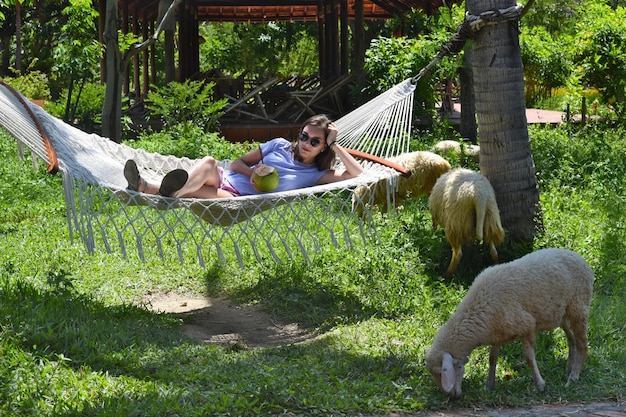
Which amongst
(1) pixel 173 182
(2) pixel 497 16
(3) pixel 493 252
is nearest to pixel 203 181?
(1) pixel 173 182

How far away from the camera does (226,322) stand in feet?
15.8

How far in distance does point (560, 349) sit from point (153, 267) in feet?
9.82

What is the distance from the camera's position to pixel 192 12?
46.4ft

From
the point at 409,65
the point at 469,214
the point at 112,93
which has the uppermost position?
the point at 409,65

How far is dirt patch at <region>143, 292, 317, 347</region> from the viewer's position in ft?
14.7

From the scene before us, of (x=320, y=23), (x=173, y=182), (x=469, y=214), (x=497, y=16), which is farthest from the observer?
(x=320, y=23)

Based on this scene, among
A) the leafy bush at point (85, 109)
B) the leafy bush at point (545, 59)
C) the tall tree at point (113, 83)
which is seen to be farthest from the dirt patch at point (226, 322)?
the leafy bush at point (85, 109)

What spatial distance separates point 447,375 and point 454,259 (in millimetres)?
1668

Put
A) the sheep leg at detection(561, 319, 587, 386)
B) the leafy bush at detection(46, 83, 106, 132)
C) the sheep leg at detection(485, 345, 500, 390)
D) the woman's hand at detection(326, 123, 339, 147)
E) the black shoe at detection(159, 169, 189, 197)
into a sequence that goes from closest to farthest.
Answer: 1. the sheep leg at detection(485, 345, 500, 390)
2. the sheep leg at detection(561, 319, 587, 386)
3. the black shoe at detection(159, 169, 189, 197)
4. the woman's hand at detection(326, 123, 339, 147)
5. the leafy bush at detection(46, 83, 106, 132)

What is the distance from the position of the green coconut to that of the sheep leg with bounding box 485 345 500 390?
1910 millimetres

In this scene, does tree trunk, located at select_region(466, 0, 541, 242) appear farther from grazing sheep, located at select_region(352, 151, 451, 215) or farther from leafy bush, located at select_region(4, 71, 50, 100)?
leafy bush, located at select_region(4, 71, 50, 100)

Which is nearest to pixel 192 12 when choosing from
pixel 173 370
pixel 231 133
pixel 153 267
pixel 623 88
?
pixel 231 133

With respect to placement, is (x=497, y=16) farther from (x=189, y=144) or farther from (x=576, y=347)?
(x=189, y=144)

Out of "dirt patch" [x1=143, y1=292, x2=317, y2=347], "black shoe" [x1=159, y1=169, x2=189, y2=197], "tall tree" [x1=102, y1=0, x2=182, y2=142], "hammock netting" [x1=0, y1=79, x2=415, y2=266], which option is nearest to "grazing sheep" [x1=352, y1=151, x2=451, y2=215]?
"hammock netting" [x1=0, y1=79, x2=415, y2=266]
